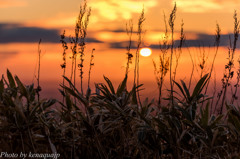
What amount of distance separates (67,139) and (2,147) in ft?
2.63

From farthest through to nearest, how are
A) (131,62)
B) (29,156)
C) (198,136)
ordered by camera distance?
(131,62)
(29,156)
(198,136)

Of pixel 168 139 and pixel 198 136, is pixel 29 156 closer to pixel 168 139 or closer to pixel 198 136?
pixel 168 139

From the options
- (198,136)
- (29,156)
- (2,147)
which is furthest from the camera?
(2,147)

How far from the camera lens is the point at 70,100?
3.09 meters

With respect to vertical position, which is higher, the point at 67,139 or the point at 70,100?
the point at 70,100

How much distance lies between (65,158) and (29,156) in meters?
0.31

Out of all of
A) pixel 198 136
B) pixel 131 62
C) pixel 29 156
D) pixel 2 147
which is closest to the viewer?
pixel 198 136

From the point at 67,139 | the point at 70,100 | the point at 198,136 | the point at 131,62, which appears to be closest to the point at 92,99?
the point at 70,100

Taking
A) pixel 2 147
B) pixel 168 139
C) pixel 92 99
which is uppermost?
pixel 92 99

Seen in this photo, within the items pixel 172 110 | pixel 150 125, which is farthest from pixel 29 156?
pixel 172 110

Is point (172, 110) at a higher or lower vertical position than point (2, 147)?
higher

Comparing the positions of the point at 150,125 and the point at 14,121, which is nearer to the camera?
the point at 150,125

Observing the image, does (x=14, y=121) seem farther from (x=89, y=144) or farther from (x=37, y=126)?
(x=89, y=144)

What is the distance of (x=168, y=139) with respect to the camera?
9.41 feet
